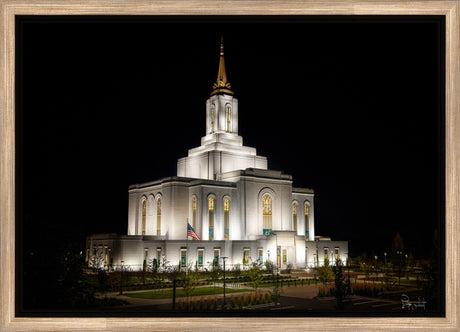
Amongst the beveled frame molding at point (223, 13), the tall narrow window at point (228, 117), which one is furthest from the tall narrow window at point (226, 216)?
the beveled frame molding at point (223, 13)

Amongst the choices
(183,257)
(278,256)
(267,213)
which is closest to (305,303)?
(183,257)

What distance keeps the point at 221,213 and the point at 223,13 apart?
3860 cm

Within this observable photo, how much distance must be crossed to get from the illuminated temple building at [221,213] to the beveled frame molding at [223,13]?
3180 centimetres

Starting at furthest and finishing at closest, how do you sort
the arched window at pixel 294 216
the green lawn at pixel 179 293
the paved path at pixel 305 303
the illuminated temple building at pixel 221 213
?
the arched window at pixel 294 216 < the illuminated temple building at pixel 221 213 < the green lawn at pixel 179 293 < the paved path at pixel 305 303

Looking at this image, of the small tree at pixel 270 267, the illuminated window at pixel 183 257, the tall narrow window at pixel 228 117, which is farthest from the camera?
the tall narrow window at pixel 228 117

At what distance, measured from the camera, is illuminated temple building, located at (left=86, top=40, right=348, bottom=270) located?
45.6 meters

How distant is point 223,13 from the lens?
513 inches

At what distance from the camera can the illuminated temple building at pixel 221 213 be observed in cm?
4556

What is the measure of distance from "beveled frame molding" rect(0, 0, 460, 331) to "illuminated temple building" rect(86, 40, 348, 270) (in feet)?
104

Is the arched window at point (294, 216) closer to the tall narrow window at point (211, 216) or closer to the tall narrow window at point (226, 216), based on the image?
the tall narrow window at point (226, 216)

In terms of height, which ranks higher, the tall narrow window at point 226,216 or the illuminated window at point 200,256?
the tall narrow window at point 226,216

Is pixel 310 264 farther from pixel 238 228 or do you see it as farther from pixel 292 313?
pixel 292 313

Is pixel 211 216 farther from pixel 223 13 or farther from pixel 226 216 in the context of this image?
pixel 223 13

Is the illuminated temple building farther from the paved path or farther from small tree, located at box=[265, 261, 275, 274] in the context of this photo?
the paved path
